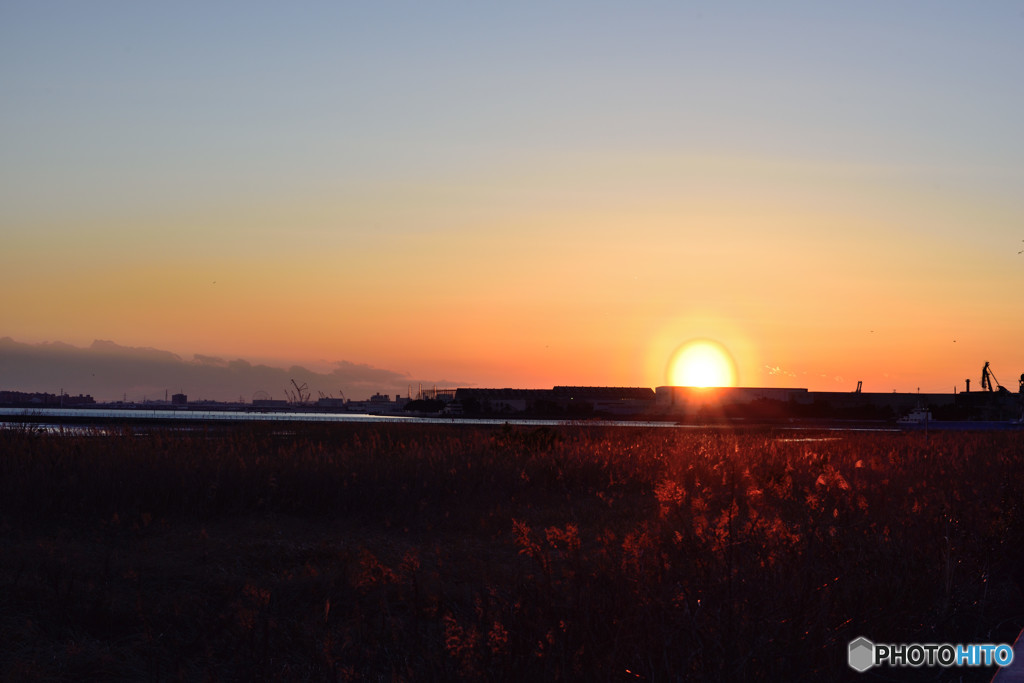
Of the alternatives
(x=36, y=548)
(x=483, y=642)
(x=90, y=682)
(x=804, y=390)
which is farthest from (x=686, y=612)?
(x=804, y=390)

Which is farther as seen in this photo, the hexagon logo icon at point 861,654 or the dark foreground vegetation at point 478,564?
the hexagon logo icon at point 861,654

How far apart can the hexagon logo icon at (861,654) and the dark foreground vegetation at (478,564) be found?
10 cm

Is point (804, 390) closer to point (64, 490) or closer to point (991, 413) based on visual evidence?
point (991, 413)

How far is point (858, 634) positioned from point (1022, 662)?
1.50 metres

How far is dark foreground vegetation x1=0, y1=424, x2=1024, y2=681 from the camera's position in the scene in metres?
6.89

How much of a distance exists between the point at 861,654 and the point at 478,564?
5.29m

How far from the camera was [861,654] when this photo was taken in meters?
7.48

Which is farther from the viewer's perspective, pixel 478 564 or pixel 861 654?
pixel 478 564

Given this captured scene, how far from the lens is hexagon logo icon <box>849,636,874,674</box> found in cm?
735

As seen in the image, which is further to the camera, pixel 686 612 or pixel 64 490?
pixel 64 490

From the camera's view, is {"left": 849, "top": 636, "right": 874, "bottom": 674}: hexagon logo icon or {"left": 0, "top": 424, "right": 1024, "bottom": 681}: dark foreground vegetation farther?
{"left": 849, "top": 636, "right": 874, "bottom": 674}: hexagon logo icon

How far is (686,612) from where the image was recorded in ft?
20.8

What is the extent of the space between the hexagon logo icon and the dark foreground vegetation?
0.31ft

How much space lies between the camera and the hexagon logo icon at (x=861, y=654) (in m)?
7.35
